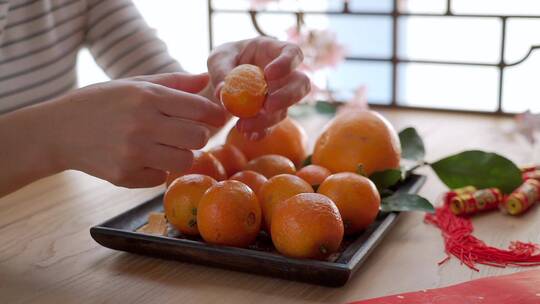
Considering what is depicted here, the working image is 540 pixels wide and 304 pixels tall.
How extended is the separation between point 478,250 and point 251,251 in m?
0.29

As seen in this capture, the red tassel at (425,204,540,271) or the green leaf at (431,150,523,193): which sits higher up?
the green leaf at (431,150,523,193)

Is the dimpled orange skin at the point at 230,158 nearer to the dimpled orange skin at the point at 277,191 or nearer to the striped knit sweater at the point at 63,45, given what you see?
the dimpled orange skin at the point at 277,191

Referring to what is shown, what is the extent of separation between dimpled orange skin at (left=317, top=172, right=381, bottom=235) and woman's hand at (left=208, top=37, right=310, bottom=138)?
0.16m

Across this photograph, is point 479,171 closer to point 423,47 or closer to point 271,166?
point 271,166

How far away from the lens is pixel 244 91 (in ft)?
3.05

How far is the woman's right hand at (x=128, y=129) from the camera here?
85 centimetres

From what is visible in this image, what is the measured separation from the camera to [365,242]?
0.88 m

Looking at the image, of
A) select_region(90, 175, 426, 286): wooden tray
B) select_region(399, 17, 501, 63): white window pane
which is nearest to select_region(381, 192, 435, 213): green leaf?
select_region(90, 175, 426, 286): wooden tray

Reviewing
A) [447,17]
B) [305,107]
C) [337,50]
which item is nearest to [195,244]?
[305,107]

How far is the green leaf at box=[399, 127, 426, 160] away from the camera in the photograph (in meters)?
1.16

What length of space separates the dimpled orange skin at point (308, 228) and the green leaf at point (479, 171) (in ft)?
1.09

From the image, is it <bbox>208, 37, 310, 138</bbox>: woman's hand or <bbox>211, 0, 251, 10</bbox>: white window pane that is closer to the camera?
<bbox>208, 37, 310, 138</bbox>: woman's hand

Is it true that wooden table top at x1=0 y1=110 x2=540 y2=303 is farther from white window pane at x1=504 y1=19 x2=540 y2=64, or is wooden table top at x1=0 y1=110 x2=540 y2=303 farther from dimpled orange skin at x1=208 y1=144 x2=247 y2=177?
white window pane at x1=504 y1=19 x2=540 y2=64

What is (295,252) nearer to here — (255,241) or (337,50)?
(255,241)
